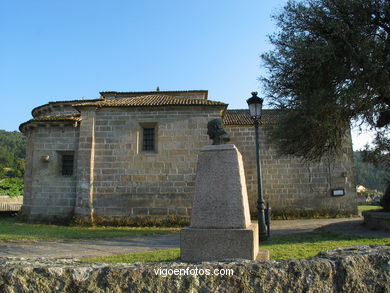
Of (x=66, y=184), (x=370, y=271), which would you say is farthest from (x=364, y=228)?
(x=66, y=184)

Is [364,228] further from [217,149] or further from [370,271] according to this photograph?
[370,271]

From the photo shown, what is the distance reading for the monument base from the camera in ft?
14.2

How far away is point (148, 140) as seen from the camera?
1423cm

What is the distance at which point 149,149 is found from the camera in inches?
556

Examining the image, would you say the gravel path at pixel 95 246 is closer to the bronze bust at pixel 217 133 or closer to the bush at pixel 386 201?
the bush at pixel 386 201

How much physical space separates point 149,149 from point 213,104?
3.72m

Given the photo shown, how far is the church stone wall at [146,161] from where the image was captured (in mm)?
13297

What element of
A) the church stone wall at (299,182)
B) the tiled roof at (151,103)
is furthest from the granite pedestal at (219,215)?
the church stone wall at (299,182)

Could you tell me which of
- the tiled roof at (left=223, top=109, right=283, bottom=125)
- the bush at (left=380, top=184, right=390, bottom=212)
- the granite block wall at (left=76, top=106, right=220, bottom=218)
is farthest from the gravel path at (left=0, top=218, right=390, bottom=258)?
the tiled roof at (left=223, top=109, right=283, bottom=125)

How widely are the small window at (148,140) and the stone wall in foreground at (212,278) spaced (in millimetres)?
12023

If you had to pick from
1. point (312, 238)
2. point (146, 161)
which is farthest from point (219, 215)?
point (146, 161)

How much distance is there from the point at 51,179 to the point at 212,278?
13808 millimetres

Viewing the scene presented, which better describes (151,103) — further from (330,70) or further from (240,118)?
(330,70)

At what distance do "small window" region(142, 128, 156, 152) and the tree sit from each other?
20.1 ft
